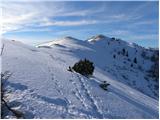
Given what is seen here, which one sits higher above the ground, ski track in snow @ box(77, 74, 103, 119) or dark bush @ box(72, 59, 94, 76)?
dark bush @ box(72, 59, 94, 76)

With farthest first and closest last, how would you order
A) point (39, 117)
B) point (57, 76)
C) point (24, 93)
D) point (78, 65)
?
point (78, 65) < point (57, 76) < point (24, 93) < point (39, 117)

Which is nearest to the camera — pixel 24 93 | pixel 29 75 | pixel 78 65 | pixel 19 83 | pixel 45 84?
pixel 24 93

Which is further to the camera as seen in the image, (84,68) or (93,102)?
(84,68)

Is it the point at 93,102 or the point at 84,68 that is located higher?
the point at 84,68

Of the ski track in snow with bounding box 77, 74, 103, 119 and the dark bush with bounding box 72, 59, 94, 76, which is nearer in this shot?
the ski track in snow with bounding box 77, 74, 103, 119

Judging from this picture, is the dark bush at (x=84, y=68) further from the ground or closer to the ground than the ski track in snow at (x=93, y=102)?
further from the ground

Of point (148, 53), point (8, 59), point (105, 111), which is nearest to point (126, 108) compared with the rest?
point (105, 111)

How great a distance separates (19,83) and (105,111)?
482cm

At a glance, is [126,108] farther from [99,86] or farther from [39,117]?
[39,117]

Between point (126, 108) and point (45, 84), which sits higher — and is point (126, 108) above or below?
below

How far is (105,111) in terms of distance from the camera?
1509 cm

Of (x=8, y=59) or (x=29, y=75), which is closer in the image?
(x=29, y=75)

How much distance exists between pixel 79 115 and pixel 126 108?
437 cm

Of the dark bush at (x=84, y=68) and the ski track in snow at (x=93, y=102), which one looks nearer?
the ski track in snow at (x=93, y=102)
